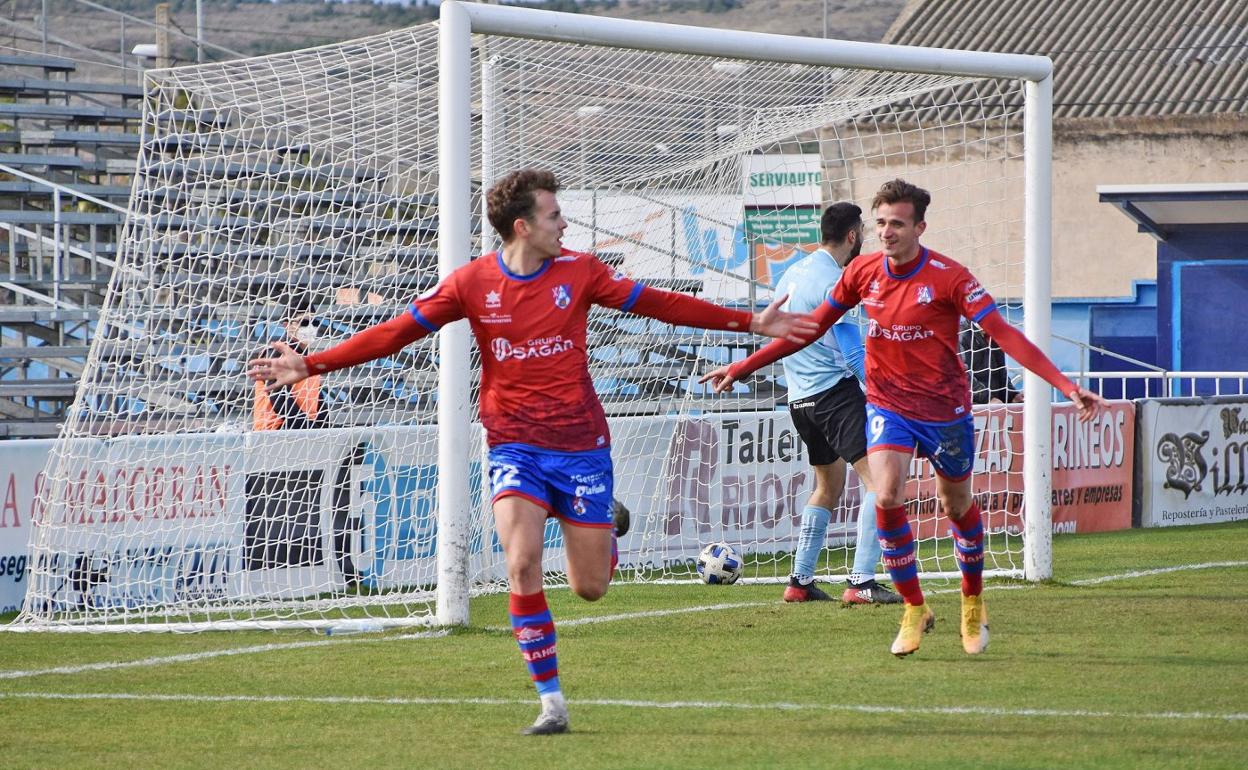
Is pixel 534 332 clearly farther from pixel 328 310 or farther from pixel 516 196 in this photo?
pixel 328 310

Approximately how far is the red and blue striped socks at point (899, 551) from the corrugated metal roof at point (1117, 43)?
31698 mm

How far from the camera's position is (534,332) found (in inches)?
258

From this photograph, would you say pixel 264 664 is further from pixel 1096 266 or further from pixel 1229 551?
pixel 1096 266

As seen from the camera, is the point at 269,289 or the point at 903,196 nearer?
the point at 903,196

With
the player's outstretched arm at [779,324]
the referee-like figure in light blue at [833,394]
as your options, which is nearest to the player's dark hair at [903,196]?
the player's outstretched arm at [779,324]

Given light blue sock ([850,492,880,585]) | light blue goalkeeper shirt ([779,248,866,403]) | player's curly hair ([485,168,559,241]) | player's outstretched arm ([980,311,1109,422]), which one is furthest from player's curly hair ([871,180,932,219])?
light blue sock ([850,492,880,585])

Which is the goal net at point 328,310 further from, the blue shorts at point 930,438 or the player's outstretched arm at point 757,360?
the blue shorts at point 930,438

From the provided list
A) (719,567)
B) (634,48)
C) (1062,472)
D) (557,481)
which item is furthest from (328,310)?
(1062,472)

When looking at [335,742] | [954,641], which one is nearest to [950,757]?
[335,742]

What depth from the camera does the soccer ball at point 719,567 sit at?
460 inches

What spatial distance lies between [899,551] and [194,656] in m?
3.57

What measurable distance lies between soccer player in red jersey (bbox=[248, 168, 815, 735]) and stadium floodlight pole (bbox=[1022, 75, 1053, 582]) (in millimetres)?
4860

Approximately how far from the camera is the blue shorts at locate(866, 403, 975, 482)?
8.22 metres

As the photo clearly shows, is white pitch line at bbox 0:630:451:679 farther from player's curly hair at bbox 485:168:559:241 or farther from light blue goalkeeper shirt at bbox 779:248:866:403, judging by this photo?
player's curly hair at bbox 485:168:559:241
